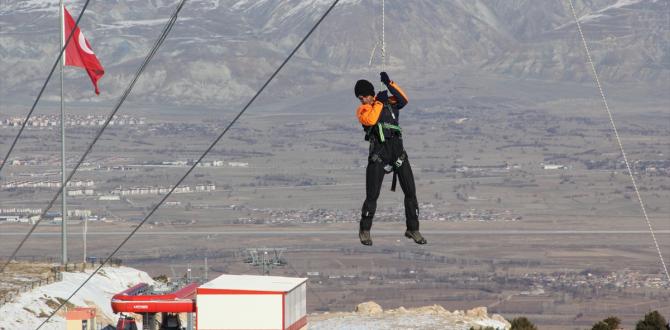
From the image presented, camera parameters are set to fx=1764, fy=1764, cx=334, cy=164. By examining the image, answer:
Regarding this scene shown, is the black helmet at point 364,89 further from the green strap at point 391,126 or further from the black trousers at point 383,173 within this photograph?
the black trousers at point 383,173

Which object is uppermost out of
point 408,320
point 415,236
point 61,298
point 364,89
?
point 364,89

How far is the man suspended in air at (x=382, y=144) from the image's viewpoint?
38781mm

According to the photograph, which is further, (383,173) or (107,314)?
(107,314)

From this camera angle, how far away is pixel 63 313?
300 feet

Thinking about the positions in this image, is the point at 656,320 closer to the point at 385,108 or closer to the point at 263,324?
the point at 263,324

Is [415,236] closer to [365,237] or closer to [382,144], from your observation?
[365,237]

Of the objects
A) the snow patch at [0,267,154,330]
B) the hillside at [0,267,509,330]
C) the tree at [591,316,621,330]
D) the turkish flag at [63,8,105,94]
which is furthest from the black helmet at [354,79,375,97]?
the turkish flag at [63,8,105,94]

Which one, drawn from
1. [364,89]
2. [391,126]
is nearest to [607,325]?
[391,126]

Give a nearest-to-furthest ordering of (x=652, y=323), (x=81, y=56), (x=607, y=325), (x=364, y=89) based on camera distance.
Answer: (x=364, y=89) → (x=607, y=325) → (x=652, y=323) → (x=81, y=56)

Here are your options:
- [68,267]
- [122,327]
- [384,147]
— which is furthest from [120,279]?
[384,147]

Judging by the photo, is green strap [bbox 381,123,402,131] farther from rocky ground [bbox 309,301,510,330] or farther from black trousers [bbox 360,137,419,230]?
rocky ground [bbox 309,301,510,330]

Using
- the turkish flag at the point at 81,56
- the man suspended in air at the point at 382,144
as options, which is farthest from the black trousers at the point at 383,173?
the turkish flag at the point at 81,56

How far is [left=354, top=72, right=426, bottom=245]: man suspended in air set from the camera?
3878 cm

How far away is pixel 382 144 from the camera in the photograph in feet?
128
